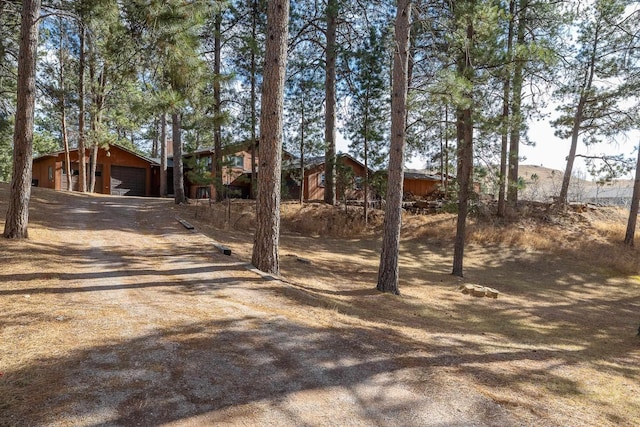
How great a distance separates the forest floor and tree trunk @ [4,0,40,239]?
688 millimetres

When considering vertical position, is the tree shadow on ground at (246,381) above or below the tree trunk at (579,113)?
below

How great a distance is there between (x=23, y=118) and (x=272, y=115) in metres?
5.60

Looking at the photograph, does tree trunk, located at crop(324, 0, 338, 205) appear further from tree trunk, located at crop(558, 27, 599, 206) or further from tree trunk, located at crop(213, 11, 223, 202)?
tree trunk, located at crop(558, 27, 599, 206)

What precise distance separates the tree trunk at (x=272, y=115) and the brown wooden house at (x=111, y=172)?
2428 cm

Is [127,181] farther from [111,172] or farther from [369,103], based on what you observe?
[369,103]

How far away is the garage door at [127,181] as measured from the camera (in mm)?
28766

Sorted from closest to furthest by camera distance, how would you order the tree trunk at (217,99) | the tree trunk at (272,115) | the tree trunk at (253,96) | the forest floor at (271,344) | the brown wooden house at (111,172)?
the forest floor at (271,344)
the tree trunk at (272,115)
the tree trunk at (217,99)
the tree trunk at (253,96)
the brown wooden house at (111,172)

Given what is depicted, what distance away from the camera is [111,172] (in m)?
28.6

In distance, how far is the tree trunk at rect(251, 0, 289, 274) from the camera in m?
7.45

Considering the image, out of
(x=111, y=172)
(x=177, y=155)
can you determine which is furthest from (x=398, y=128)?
(x=111, y=172)

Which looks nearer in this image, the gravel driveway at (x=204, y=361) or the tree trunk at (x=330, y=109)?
the gravel driveway at (x=204, y=361)

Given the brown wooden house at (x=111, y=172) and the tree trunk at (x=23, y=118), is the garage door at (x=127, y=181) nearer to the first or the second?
the brown wooden house at (x=111, y=172)

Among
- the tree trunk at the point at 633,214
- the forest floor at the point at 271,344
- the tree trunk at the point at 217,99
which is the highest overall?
the tree trunk at the point at 217,99

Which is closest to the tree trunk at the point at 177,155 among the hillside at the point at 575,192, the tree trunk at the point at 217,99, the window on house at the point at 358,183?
the tree trunk at the point at 217,99
